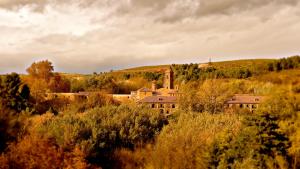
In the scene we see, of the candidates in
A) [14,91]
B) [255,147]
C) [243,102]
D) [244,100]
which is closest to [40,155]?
[255,147]

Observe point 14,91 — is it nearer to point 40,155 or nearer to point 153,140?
point 153,140

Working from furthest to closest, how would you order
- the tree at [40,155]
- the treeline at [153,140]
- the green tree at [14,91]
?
the green tree at [14,91]
the tree at [40,155]
the treeline at [153,140]

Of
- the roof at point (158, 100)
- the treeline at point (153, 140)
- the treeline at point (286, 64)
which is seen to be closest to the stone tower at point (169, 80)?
the roof at point (158, 100)

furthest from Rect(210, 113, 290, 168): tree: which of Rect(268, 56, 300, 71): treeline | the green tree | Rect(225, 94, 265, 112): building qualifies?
Rect(225, 94, 265, 112): building

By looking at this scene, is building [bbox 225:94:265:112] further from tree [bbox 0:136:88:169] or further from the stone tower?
tree [bbox 0:136:88:169]

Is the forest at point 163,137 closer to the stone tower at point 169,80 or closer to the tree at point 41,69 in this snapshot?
the tree at point 41,69

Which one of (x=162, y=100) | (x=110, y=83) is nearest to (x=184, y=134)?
(x=162, y=100)

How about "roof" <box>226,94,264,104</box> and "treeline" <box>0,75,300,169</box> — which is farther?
"roof" <box>226,94,264,104</box>

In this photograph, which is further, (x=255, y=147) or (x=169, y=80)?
(x=169, y=80)

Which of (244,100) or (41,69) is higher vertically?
(41,69)

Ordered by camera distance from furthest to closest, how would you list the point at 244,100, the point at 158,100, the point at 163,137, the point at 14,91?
1. the point at 244,100
2. the point at 158,100
3. the point at 14,91
4. the point at 163,137

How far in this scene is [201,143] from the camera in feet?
96.8

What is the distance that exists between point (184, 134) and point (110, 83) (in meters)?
49.3

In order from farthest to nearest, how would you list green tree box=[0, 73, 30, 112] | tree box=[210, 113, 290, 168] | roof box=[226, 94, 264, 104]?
roof box=[226, 94, 264, 104], green tree box=[0, 73, 30, 112], tree box=[210, 113, 290, 168]
